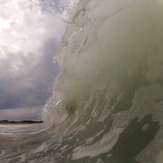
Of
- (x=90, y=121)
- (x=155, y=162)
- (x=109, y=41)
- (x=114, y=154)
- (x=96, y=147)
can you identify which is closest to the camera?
(x=155, y=162)

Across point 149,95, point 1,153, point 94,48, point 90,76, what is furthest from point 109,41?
point 1,153

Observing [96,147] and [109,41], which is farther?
[109,41]

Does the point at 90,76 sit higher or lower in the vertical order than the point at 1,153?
higher

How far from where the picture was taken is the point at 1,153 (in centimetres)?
394

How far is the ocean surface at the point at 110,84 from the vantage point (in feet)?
8.87

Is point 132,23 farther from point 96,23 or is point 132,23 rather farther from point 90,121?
point 90,121

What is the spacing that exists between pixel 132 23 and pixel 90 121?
1.53m

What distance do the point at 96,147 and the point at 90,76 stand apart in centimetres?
172

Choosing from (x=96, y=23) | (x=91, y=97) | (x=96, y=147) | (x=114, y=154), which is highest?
(x=96, y=23)

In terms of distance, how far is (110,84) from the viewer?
3.92 m

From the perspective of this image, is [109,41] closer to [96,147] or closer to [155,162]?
[96,147]

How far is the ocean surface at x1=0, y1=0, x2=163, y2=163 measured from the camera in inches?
106

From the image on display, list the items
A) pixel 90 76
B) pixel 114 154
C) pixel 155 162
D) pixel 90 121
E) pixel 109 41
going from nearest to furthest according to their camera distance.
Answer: pixel 155 162 < pixel 114 154 < pixel 90 121 < pixel 109 41 < pixel 90 76

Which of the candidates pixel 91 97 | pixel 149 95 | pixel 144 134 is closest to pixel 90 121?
pixel 91 97
